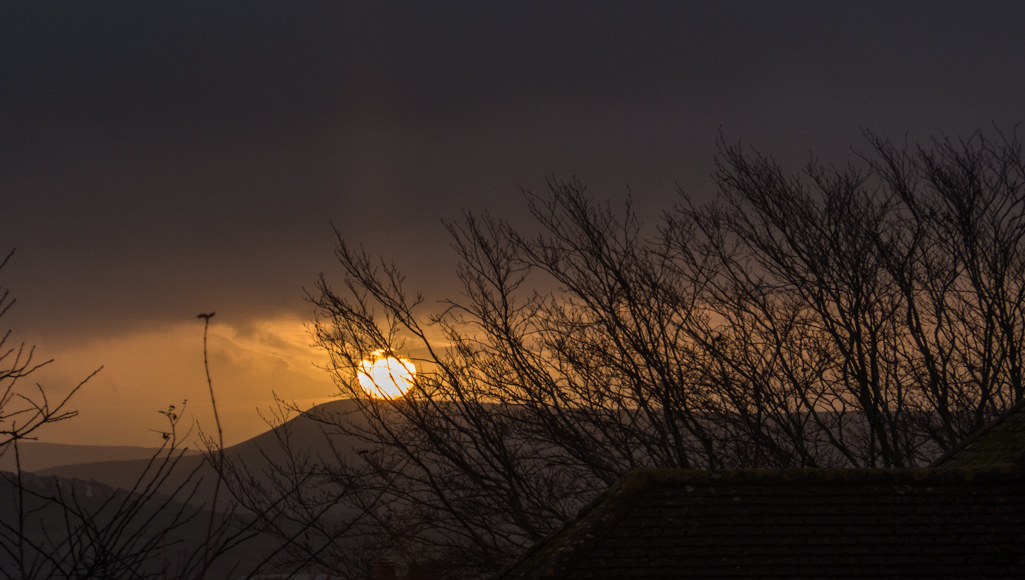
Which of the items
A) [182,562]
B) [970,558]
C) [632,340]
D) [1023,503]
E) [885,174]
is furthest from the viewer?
[885,174]

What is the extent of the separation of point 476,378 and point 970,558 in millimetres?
9758

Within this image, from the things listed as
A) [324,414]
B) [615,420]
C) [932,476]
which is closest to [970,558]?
[932,476]

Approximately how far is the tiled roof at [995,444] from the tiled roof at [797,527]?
1.70 meters

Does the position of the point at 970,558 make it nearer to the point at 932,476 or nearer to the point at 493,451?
the point at 932,476

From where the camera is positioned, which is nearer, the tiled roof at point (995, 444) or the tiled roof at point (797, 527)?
the tiled roof at point (797, 527)

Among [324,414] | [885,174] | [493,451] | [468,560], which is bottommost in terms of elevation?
[468,560]

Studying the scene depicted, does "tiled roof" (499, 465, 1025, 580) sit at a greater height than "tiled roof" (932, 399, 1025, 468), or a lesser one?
lesser

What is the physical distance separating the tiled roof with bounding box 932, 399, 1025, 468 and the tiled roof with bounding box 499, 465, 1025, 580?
1.70 meters

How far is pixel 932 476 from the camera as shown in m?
7.73

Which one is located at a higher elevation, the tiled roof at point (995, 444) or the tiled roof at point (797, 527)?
the tiled roof at point (995, 444)

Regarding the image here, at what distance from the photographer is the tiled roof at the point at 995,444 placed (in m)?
9.20

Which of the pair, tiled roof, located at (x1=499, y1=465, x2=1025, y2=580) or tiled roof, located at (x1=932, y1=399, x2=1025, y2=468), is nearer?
tiled roof, located at (x1=499, y1=465, x2=1025, y2=580)

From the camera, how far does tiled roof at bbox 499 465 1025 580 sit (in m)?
6.79

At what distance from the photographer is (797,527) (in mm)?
7262
